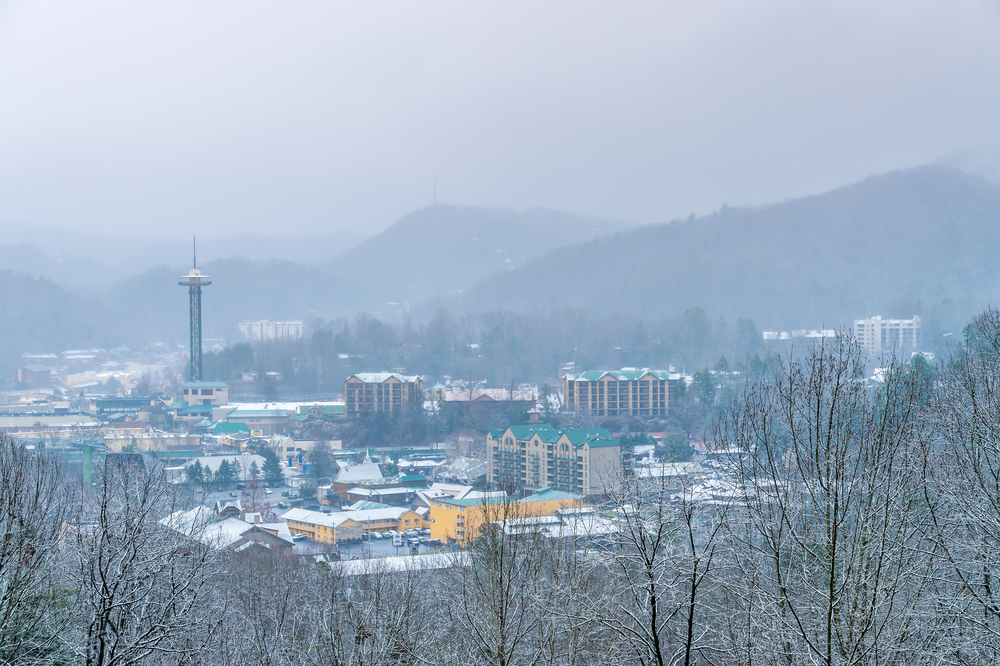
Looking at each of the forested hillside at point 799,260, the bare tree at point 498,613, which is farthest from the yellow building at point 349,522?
the forested hillside at point 799,260

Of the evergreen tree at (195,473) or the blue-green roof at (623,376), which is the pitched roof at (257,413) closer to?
the evergreen tree at (195,473)

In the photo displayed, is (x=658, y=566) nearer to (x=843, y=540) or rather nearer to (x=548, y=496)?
(x=843, y=540)

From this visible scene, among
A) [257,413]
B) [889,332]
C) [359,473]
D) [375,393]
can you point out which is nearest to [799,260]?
[889,332]

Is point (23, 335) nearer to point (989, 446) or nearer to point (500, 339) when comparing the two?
point (500, 339)

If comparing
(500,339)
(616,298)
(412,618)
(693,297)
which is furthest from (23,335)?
(412,618)

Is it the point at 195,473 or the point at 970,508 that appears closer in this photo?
the point at 970,508

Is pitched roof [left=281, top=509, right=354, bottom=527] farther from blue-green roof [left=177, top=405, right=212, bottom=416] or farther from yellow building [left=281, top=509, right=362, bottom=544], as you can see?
blue-green roof [left=177, top=405, right=212, bottom=416]
